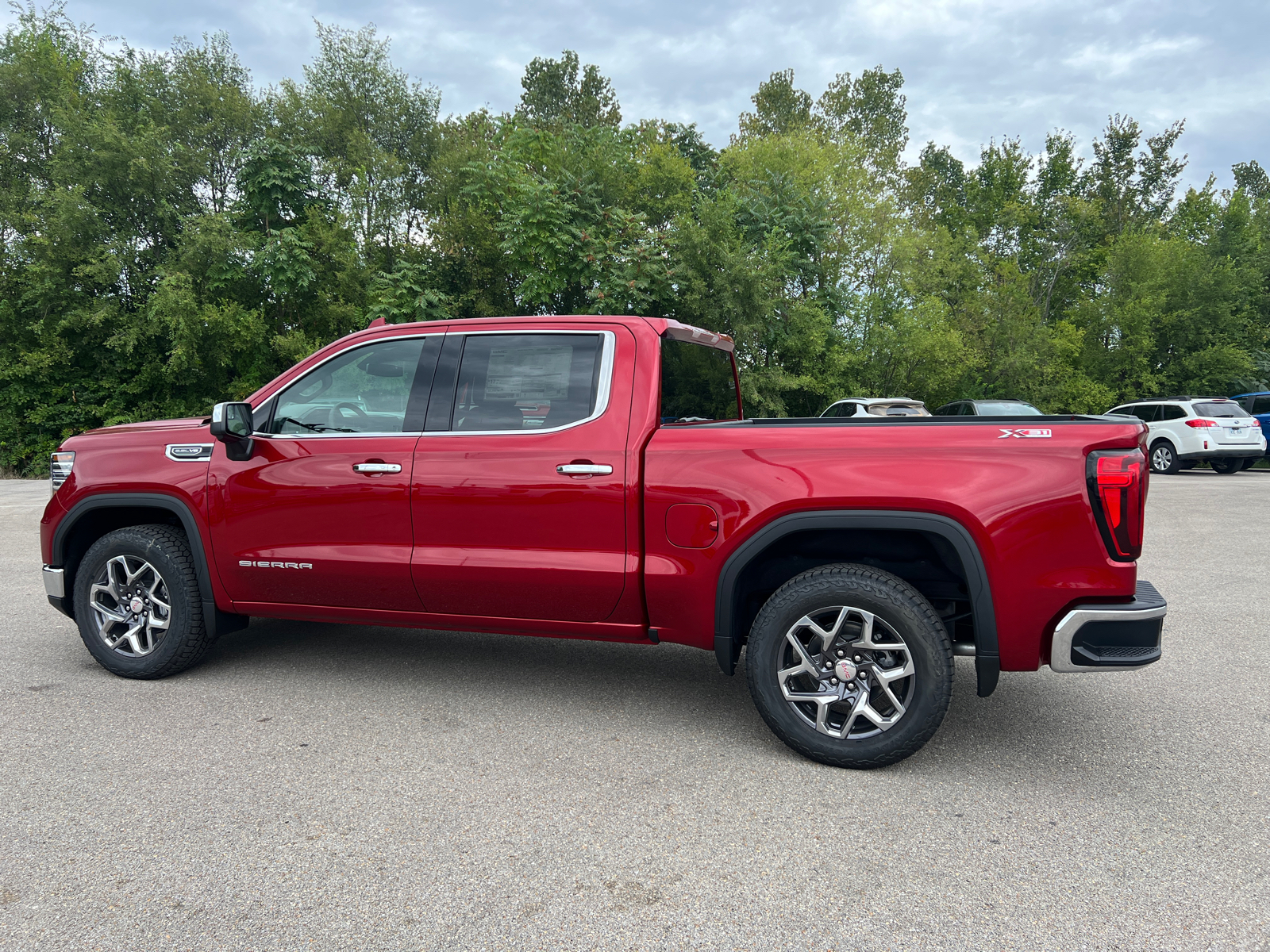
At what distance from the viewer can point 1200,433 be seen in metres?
17.9

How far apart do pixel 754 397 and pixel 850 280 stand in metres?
8.47

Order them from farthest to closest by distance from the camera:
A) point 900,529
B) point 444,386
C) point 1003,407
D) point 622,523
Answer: point 1003,407 → point 444,386 → point 622,523 → point 900,529

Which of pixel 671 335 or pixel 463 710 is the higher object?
pixel 671 335

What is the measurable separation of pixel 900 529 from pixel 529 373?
1846mm

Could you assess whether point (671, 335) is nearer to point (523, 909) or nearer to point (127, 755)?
point (523, 909)

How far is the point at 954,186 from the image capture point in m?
48.2

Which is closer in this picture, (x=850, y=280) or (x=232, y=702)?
(x=232, y=702)

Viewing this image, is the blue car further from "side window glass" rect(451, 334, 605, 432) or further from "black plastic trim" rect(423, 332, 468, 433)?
"black plastic trim" rect(423, 332, 468, 433)

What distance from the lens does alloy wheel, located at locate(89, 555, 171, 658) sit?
4488 mm

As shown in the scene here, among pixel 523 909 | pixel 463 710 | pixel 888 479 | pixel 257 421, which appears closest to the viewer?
pixel 523 909

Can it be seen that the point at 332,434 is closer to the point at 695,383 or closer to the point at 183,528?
the point at 183,528

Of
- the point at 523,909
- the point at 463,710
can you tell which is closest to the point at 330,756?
the point at 463,710

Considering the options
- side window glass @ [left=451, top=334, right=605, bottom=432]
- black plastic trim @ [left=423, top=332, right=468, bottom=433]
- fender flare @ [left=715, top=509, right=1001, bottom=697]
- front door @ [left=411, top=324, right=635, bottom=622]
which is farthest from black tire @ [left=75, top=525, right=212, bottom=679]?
fender flare @ [left=715, top=509, right=1001, bottom=697]

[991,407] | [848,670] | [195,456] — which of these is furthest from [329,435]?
[991,407]
